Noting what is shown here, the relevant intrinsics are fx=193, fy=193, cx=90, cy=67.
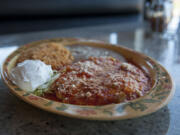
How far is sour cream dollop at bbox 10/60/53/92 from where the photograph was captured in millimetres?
780

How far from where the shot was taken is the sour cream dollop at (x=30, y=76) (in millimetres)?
780

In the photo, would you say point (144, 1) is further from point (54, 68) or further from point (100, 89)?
point (100, 89)

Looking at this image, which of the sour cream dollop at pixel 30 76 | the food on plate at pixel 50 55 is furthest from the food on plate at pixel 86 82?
the food on plate at pixel 50 55

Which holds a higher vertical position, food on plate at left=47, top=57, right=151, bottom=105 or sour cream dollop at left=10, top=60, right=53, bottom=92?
sour cream dollop at left=10, top=60, right=53, bottom=92

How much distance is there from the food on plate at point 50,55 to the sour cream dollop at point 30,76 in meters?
0.18

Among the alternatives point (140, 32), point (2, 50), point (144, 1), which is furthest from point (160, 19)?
point (2, 50)

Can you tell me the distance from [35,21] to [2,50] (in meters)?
1.07

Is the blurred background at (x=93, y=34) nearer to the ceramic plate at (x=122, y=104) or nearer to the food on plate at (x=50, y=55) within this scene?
the ceramic plate at (x=122, y=104)

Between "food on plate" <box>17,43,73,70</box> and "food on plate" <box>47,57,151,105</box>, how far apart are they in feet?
0.51

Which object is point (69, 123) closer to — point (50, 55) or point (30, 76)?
point (30, 76)

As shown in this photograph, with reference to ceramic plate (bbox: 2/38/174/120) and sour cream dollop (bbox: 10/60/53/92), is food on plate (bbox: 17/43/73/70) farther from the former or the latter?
sour cream dollop (bbox: 10/60/53/92)

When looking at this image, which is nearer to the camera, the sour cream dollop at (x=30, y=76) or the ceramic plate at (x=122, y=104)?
the ceramic plate at (x=122, y=104)

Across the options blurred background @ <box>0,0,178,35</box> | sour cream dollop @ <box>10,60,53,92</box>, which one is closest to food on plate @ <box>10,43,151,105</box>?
sour cream dollop @ <box>10,60,53,92</box>

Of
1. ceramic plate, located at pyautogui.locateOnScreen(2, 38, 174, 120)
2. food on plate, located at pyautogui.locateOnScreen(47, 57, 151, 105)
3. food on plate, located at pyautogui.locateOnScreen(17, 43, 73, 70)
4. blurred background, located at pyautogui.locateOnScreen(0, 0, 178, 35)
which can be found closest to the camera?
ceramic plate, located at pyautogui.locateOnScreen(2, 38, 174, 120)
